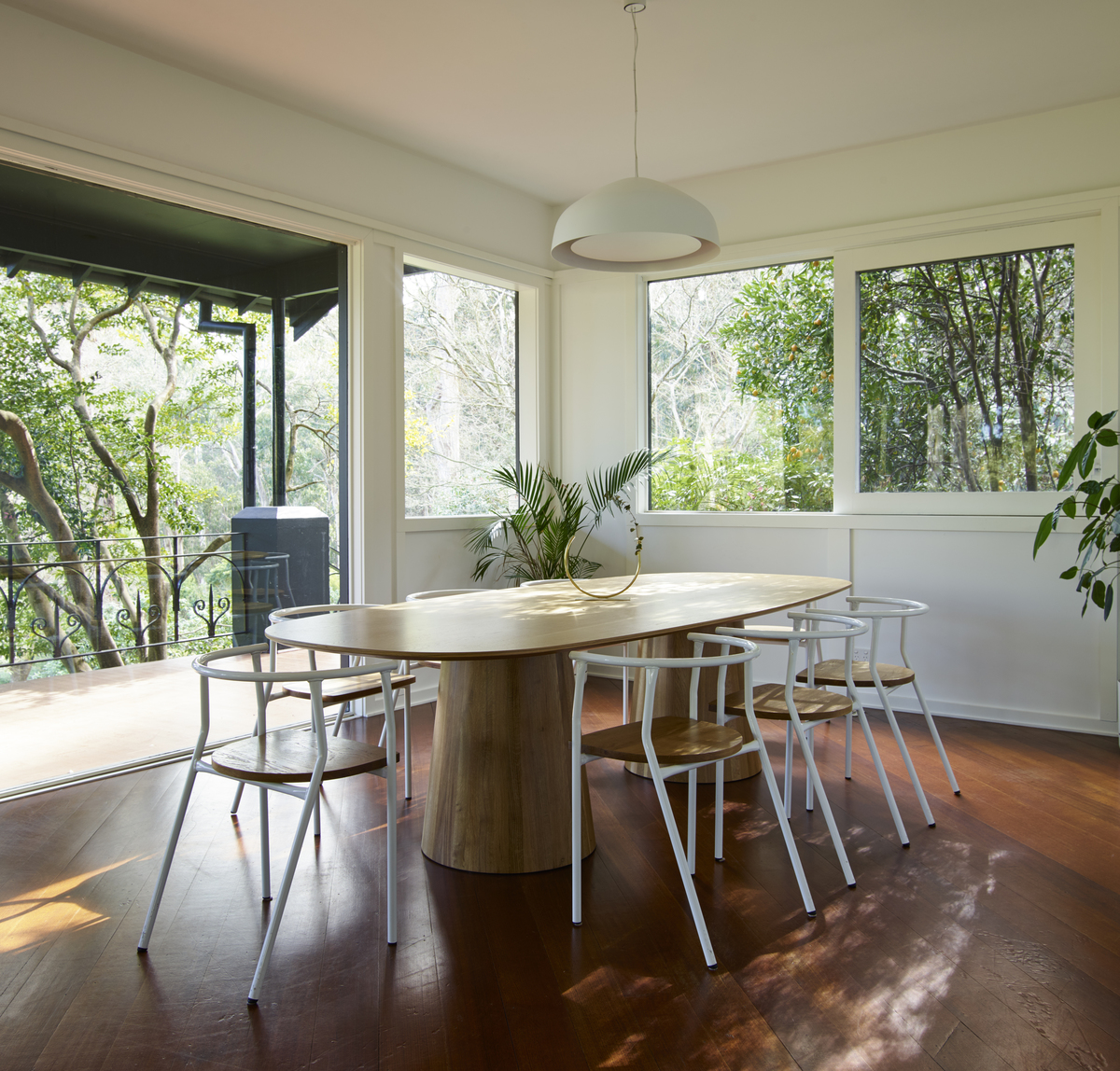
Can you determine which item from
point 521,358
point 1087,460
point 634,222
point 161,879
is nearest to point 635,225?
point 634,222

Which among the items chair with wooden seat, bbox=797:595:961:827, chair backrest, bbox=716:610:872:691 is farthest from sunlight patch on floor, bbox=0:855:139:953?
chair with wooden seat, bbox=797:595:961:827

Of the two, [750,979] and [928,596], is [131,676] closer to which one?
[750,979]

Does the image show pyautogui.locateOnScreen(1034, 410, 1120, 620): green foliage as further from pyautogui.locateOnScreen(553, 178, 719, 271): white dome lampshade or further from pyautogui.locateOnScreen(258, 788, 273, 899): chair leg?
pyautogui.locateOnScreen(258, 788, 273, 899): chair leg

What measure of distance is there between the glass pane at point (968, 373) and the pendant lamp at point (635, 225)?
1.99m

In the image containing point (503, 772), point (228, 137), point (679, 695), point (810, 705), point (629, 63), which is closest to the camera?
point (503, 772)

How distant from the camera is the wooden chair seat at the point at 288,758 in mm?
2213

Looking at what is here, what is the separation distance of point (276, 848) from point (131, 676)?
1288 mm

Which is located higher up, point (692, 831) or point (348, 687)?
point (348, 687)

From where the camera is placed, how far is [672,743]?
2.52m

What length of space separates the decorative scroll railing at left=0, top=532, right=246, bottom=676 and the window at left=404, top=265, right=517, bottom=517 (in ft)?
4.26

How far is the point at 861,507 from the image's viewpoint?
5.00 metres

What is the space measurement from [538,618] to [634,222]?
1313mm

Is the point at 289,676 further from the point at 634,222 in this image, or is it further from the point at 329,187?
the point at 329,187

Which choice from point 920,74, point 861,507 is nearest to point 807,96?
point 920,74
